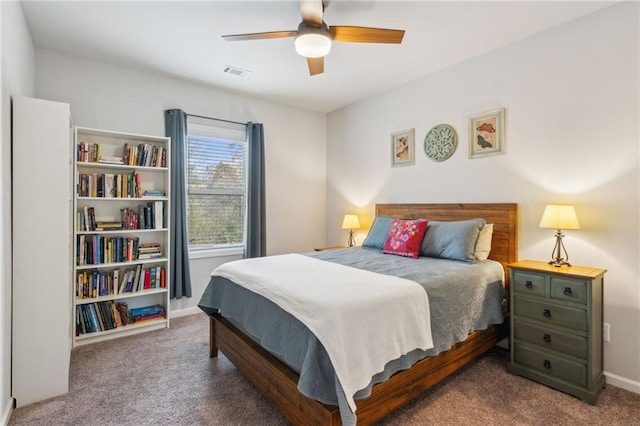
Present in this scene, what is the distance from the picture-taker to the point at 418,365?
1.88 m

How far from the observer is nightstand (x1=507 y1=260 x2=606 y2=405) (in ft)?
6.77

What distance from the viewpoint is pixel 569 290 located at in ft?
7.00

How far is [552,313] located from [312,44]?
2452mm

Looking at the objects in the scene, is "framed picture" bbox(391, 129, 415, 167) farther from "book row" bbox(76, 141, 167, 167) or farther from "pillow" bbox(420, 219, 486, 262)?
"book row" bbox(76, 141, 167, 167)

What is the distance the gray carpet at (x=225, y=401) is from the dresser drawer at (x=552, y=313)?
467 millimetres

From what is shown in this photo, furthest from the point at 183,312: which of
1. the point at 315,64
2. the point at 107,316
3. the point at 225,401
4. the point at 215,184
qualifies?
the point at 315,64

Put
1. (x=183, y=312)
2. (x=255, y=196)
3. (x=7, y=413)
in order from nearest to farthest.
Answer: (x=7, y=413) → (x=183, y=312) → (x=255, y=196)

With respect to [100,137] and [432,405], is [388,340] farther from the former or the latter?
[100,137]

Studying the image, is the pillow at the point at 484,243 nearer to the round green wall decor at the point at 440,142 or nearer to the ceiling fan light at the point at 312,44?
the round green wall decor at the point at 440,142

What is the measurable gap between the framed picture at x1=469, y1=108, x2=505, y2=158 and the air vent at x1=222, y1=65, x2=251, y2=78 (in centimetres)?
238

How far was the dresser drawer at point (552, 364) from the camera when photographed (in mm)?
2090

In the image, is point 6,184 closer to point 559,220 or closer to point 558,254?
point 559,220

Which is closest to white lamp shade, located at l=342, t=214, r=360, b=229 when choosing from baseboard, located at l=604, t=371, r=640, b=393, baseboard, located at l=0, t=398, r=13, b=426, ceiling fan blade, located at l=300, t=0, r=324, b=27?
ceiling fan blade, located at l=300, t=0, r=324, b=27

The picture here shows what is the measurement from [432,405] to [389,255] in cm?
128
